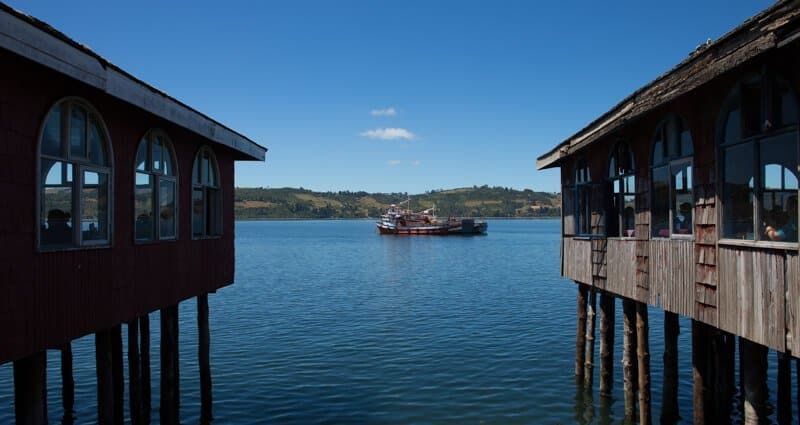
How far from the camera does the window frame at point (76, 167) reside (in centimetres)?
823

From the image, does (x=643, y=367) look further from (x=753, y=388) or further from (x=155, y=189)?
(x=155, y=189)

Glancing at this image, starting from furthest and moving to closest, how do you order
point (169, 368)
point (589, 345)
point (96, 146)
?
1. point (589, 345)
2. point (169, 368)
3. point (96, 146)

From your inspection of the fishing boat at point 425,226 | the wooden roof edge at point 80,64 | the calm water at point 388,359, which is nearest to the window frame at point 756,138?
the wooden roof edge at point 80,64

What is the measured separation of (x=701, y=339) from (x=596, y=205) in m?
4.39

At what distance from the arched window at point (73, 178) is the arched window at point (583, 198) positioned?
10.8 meters

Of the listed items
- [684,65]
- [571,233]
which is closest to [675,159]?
[684,65]

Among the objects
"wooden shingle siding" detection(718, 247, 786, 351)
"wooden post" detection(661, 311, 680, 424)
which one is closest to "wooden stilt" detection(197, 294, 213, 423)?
"wooden post" detection(661, 311, 680, 424)

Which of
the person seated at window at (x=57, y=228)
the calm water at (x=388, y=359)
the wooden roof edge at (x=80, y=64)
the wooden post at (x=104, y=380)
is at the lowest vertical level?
the calm water at (x=388, y=359)

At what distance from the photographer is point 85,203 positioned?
30.8 ft

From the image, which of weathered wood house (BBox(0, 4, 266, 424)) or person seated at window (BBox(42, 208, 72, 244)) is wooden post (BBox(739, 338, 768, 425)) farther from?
person seated at window (BBox(42, 208, 72, 244))

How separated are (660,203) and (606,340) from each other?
6477 millimetres

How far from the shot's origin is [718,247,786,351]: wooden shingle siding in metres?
7.81

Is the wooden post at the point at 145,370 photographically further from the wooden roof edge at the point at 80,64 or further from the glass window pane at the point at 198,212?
the wooden roof edge at the point at 80,64

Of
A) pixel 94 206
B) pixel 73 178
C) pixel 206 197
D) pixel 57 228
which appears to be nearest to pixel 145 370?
pixel 206 197
